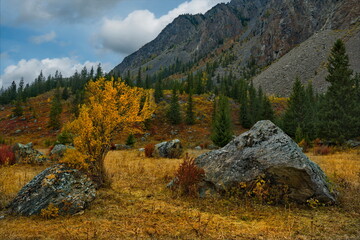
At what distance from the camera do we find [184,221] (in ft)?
17.6

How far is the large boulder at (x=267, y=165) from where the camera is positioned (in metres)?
6.78

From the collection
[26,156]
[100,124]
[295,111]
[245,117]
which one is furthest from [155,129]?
[100,124]

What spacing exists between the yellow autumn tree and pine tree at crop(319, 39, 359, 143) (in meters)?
24.2

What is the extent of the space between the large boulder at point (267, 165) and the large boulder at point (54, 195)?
4547mm

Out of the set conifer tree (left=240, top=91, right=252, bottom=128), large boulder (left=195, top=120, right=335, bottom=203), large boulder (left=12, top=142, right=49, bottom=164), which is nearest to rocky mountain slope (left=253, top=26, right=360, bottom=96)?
conifer tree (left=240, top=91, right=252, bottom=128)

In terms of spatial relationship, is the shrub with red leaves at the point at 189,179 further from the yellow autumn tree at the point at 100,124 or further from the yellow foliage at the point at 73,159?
the yellow foliage at the point at 73,159

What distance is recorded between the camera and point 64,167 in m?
7.32

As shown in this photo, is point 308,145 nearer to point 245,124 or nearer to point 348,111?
point 348,111

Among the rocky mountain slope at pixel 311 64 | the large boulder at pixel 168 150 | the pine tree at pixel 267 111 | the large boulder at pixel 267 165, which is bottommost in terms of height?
the large boulder at pixel 168 150

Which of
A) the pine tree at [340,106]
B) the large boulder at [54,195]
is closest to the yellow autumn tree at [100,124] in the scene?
the large boulder at [54,195]

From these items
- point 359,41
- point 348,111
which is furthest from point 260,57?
point 348,111

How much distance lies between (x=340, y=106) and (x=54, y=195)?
2933 centimetres

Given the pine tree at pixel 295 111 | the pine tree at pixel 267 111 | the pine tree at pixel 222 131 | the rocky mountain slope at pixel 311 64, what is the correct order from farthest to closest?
1. the rocky mountain slope at pixel 311 64
2. the pine tree at pixel 267 111
3. the pine tree at pixel 295 111
4. the pine tree at pixel 222 131

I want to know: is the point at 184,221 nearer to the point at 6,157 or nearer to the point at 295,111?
the point at 6,157
